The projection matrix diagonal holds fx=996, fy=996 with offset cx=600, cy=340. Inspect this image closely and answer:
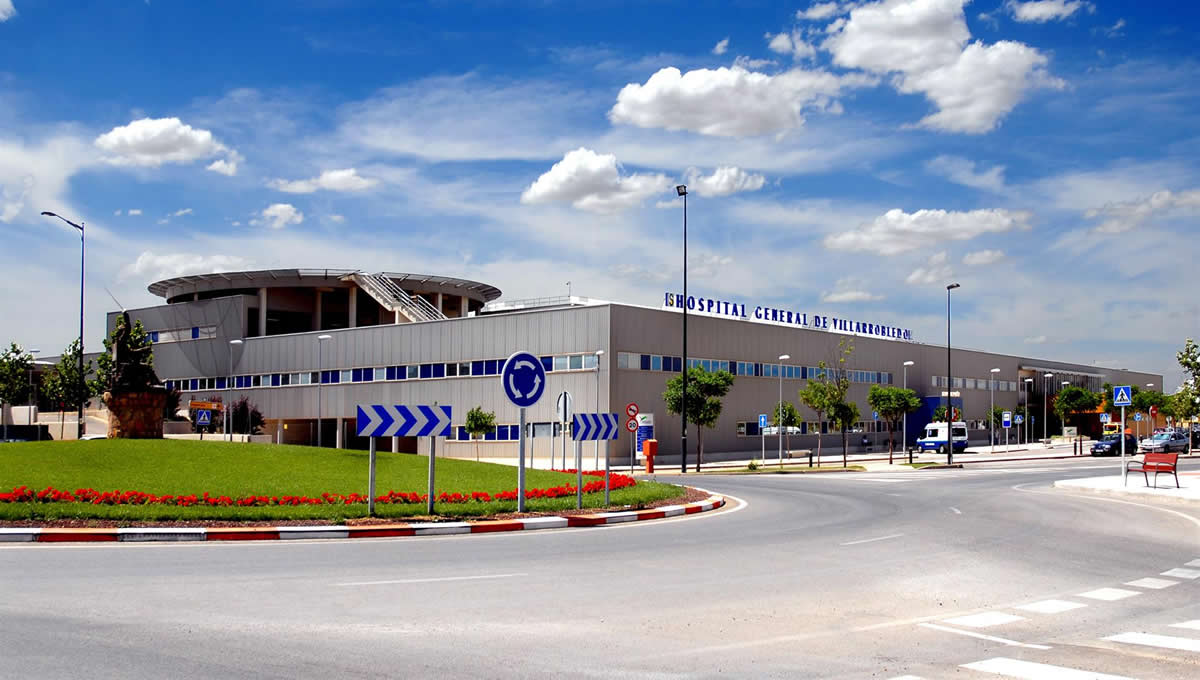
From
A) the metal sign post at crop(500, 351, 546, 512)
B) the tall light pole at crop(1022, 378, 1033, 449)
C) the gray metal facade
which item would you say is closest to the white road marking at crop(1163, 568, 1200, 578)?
the metal sign post at crop(500, 351, 546, 512)

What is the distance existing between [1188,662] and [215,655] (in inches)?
297

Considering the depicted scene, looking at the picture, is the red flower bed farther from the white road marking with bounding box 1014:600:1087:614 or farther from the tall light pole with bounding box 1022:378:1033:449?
the tall light pole with bounding box 1022:378:1033:449

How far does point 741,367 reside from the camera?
6247cm

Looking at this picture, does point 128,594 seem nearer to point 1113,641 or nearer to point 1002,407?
point 1113,641

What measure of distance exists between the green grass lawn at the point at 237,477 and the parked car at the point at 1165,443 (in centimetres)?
5009

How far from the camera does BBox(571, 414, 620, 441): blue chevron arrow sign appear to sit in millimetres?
20172

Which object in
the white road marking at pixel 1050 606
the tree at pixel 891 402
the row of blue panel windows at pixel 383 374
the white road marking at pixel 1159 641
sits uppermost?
the row of blue panel windows at pixel 383 374

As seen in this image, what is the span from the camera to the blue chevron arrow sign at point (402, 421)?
17.4 meters

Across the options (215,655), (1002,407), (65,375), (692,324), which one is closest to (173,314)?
(65,375)

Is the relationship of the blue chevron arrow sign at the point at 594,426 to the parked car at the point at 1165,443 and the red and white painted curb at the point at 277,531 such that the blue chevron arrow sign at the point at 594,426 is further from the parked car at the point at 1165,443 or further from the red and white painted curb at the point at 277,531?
the parked car at the point at 1165,443

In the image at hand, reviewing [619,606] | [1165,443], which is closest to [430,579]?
[619,606]

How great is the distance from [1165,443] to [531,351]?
43.0 metres

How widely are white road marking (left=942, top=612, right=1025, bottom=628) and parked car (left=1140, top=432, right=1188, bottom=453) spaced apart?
5984 cm

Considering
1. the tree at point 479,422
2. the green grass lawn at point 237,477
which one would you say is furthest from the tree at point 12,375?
the green grass lawn at point 237,477
